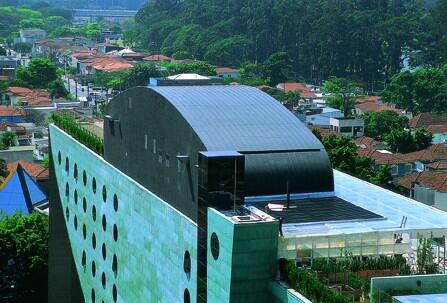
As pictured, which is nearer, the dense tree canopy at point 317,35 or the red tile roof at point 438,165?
the red tile roof at point 438,165

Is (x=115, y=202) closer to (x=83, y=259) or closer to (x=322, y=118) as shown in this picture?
(x=83, y=259)

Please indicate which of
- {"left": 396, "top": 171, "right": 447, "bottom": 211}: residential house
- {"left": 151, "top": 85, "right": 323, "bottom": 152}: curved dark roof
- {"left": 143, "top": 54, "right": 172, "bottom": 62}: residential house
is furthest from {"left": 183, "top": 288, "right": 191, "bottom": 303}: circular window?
{"left": 143, "top": 54, "right": 172, "bottom": 62}: residential house

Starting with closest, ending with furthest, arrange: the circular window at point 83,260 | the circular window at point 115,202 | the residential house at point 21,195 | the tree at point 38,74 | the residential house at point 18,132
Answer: the circular window at point 115,202
the circular window at point 83,260
the residential house at point 21,195
the residential house at point 18,132
the tree at point 38,74

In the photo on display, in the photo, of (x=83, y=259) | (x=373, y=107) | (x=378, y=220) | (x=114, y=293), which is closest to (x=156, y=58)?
(x=373, y=107)

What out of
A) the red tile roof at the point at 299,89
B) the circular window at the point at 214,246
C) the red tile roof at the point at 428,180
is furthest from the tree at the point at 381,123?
the circular window at the point at 214,246

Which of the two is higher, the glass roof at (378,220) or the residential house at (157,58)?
the glass roof at (378,220)

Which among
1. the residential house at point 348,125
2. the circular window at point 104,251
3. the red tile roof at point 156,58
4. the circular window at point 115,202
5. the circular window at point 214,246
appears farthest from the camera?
the red tile roof at point 156,58

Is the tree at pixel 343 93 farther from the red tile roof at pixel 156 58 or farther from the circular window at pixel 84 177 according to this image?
the circular window at pixel 84 177

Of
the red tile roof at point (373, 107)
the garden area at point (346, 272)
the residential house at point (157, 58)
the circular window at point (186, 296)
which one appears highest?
the garden area at point (346, 272)
